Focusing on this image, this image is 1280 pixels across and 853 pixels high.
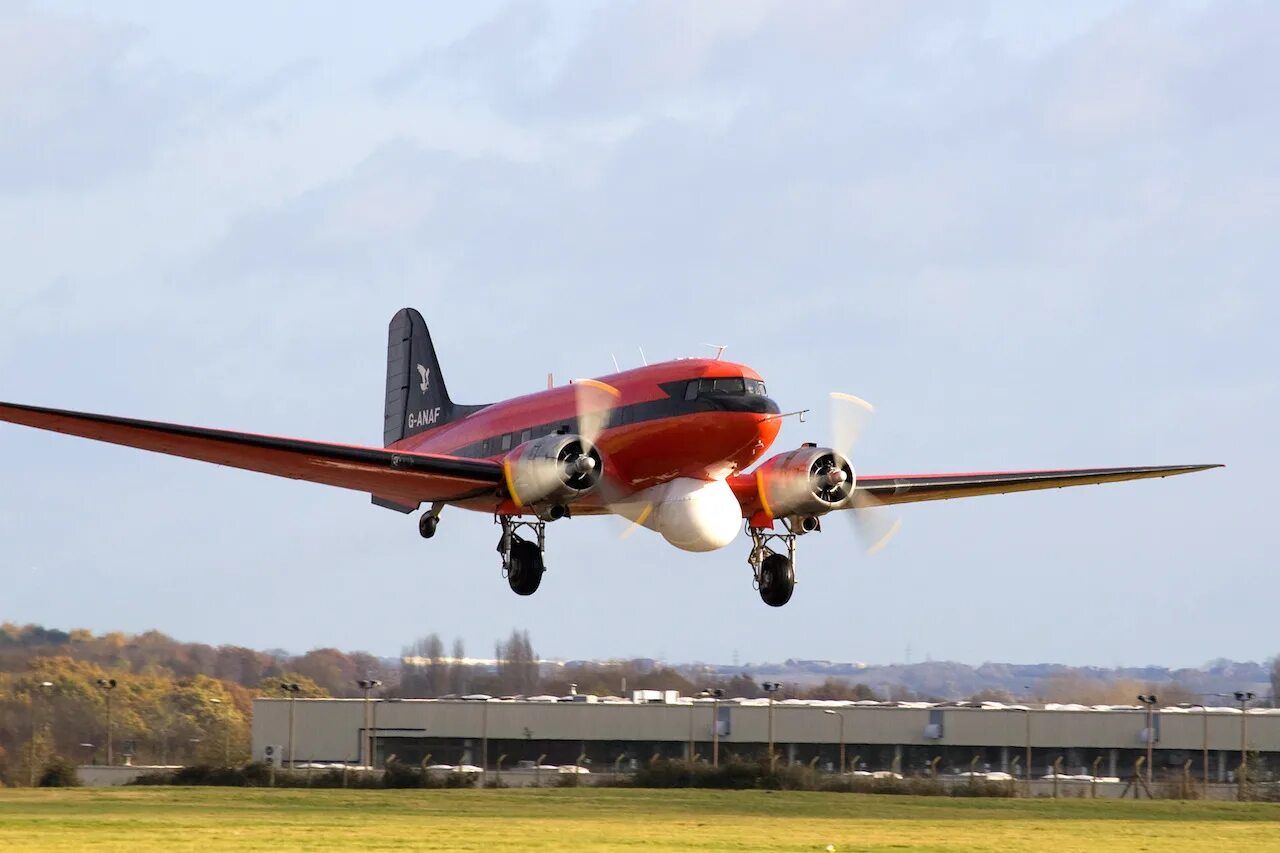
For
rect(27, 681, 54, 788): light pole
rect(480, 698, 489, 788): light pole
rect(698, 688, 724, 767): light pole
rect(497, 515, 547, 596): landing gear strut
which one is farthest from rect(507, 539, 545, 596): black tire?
rect(480, 698, 489, 788): light pole

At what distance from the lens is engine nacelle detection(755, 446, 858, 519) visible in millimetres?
31203

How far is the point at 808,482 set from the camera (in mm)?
31156

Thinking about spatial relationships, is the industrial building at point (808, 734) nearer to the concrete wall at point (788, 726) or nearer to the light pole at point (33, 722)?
the concrete wall at point (788, 726)

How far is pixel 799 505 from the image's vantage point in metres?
31.4

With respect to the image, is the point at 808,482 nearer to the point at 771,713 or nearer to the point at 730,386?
the point at 730,386

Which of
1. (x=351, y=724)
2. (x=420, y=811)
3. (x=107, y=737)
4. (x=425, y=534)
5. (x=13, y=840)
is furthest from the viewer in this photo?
(x=351, y=724)

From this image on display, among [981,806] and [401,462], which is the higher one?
[401,462]

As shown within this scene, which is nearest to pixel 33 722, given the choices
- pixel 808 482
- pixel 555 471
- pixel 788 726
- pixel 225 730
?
pixel 225 730

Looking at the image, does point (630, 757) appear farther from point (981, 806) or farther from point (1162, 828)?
point (1162, 828)

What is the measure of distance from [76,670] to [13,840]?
1890 centimetres

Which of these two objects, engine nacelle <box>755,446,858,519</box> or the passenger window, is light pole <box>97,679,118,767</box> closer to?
engine nacelle <box>755,446,858,519</box>

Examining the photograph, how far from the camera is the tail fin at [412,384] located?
39312mm

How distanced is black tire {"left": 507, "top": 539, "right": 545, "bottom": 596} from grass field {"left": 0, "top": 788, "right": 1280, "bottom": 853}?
4.61 m

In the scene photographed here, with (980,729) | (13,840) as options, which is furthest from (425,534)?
(980,729)
